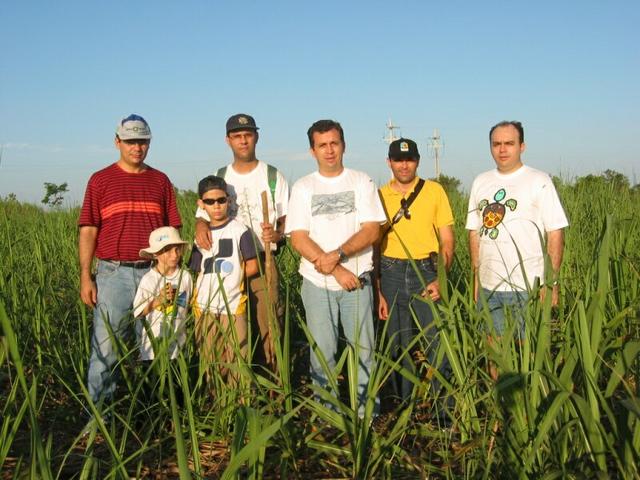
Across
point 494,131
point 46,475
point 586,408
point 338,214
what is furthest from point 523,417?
point 494,131

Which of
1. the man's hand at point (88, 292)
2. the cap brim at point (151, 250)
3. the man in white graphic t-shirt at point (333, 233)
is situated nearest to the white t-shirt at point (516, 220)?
the man in white graphic t-shirt at point (333, 233)

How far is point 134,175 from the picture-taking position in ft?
12.9

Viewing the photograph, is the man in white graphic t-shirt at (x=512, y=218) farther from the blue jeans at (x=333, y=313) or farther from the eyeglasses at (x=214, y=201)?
the eyeglasses at (x=214, y=201)

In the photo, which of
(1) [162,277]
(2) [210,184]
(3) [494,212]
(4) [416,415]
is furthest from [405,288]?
(1) [162,277]

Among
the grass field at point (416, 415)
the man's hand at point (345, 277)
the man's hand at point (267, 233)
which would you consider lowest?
the grass field at point (416, 415)

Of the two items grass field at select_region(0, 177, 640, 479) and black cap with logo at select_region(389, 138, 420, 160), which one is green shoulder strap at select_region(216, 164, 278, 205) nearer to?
black cap with logo at select_region(389, 138, 420, 160)

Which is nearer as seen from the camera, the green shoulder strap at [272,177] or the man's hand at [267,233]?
the man's hand at [267,233]

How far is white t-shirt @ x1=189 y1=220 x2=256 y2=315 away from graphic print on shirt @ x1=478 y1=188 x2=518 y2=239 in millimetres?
1406

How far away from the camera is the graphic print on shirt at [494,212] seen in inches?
147

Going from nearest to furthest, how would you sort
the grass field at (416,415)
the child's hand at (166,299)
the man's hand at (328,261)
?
the grass field at (416,415), the child's hand at (166,299), the man's hand at (328,261)

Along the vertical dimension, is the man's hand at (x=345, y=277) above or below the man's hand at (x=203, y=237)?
below

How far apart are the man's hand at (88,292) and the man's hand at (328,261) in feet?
4.47

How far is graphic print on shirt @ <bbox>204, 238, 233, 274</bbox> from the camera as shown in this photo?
3811 mm

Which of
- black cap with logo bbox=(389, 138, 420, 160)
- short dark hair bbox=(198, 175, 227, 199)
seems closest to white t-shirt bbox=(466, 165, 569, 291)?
black cap with logo bbox=(389, 138, 420, 160)
